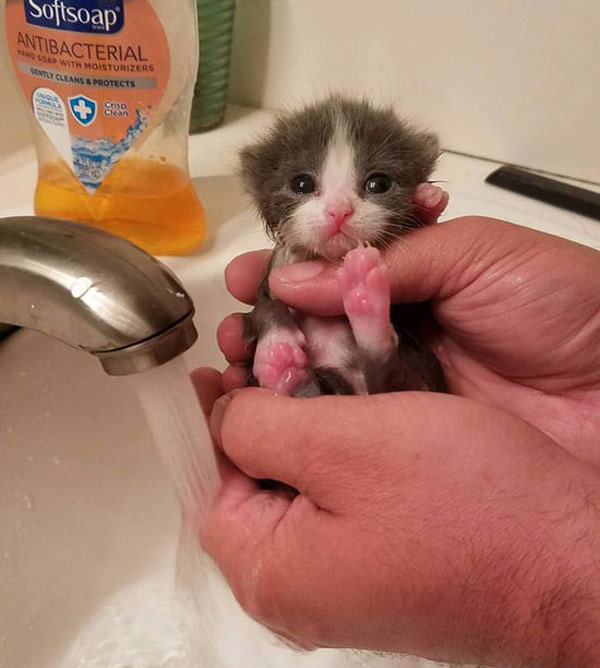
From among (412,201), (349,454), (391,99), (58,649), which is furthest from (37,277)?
(391,99)

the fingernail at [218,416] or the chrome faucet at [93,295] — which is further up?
the chrome faucet at [93,295]

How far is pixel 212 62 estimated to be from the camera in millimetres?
1124

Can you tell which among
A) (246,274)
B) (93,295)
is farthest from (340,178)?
(93,295)

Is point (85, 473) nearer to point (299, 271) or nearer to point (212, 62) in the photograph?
point (299, 271)

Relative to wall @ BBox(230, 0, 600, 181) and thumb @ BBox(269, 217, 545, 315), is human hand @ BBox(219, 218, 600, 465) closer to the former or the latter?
thumb @ BBox(269, 217, 545, 315)

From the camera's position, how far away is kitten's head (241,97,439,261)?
25.8 inches

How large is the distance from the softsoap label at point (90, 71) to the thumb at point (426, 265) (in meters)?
0.27

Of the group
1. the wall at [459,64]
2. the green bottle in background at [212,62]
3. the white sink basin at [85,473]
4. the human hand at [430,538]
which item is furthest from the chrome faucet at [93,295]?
the green bottle in background at [212,62]

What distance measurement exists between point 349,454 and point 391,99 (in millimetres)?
708

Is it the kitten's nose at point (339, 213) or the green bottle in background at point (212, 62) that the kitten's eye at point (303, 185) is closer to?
the kitten's nose at point (339, 213)

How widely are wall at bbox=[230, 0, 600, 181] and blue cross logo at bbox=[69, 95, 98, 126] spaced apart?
0.42 meters

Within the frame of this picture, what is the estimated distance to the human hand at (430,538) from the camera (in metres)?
0.50

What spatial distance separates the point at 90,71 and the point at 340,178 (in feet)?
1.03

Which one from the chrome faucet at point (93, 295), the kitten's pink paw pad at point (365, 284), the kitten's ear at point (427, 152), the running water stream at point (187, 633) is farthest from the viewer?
the running water stream at point (187, 633)
